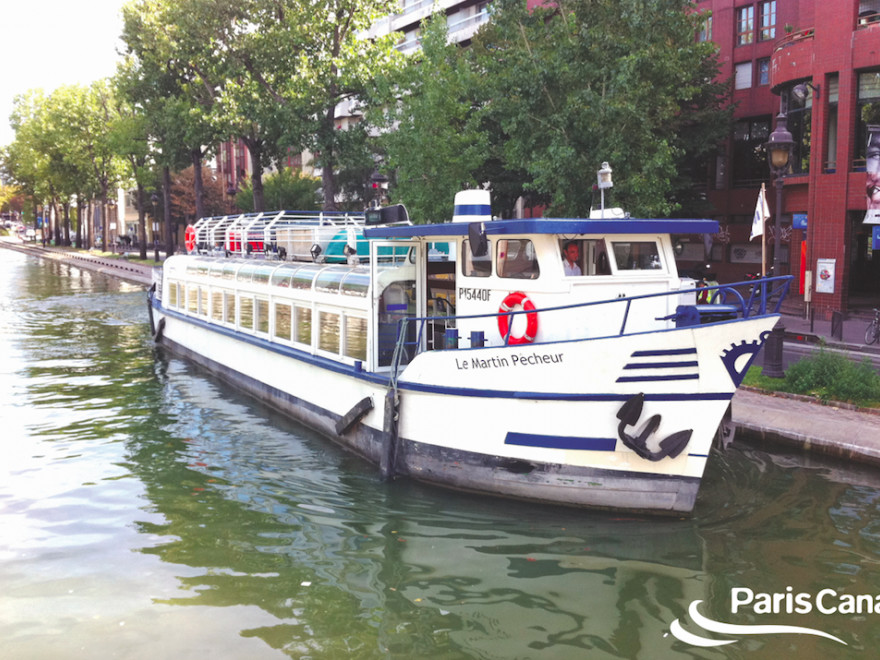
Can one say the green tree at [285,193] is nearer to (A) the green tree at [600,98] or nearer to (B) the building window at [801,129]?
(A) the green tree at [600,98]

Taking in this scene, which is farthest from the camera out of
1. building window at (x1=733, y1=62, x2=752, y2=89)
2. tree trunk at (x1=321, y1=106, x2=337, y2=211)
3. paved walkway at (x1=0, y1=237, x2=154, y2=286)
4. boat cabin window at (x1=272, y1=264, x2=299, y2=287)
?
paved walkway at (x1=0, y1=237, x2=154, y2=286)

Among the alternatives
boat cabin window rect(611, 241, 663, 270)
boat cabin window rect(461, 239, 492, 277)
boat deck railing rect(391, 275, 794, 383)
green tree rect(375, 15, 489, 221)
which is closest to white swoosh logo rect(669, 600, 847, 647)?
boat deck railing rect(391, 275, 794, 383)

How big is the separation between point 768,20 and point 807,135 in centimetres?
901

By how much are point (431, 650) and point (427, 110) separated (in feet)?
84.4

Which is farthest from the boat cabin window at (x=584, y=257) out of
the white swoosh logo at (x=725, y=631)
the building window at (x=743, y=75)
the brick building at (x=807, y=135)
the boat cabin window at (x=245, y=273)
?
the building window at (x=743, y=75)

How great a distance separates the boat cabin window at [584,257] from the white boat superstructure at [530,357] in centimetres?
2

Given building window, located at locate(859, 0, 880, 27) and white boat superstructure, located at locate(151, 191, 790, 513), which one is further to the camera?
building window, located at locate(859, 0, 880, 27)

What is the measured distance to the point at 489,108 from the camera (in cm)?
3172

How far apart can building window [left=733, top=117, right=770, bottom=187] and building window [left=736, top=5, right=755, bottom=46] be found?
3.79 meters

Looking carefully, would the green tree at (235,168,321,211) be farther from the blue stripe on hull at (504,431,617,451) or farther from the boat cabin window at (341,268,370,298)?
the blue stripe on hull at (504,431,617,451)

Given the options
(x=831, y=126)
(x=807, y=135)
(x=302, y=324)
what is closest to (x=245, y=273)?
(x=302, y=324)

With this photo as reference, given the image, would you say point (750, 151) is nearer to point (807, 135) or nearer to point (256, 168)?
point (807, 135)

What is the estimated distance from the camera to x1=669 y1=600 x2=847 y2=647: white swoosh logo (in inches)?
327

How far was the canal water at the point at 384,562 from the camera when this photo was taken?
27.5ft
